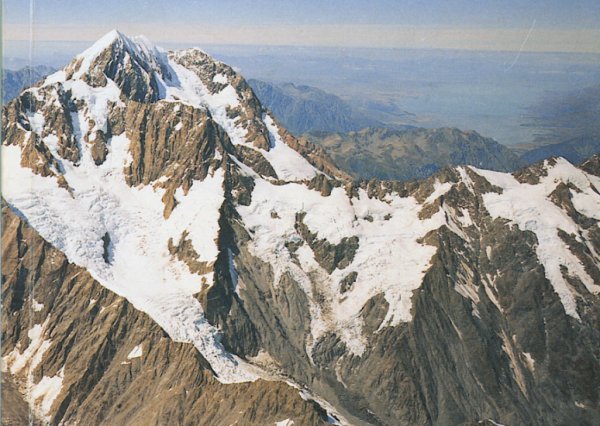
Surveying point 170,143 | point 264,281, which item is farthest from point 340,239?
point 170,143

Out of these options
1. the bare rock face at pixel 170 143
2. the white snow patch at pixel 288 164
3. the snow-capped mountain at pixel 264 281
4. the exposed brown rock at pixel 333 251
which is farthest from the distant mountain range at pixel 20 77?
the white snow patch at pixel 288 164

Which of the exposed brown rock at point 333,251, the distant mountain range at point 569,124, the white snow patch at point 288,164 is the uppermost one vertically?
the distant mountain range at point 569,124

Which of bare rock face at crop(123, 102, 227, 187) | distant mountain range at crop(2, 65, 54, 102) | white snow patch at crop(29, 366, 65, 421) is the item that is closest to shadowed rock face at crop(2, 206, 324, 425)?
white snow patch at crop(29, 366, 65, 421)

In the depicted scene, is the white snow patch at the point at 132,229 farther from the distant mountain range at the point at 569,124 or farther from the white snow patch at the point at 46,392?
the distant mountain range at the point at 569,124

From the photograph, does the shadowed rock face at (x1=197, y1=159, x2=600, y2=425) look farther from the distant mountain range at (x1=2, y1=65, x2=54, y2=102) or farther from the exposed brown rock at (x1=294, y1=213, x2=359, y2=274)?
the distant mountain range at (x1=2, y1=65, x2=54, y2=102)

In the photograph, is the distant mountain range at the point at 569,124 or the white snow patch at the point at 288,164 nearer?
the distant mountain range at the point at 569,124

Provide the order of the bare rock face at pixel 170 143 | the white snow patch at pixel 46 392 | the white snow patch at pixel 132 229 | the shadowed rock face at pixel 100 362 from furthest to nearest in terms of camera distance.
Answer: the bare rock face at pixel 170 143
the white snow patch at pixel 132 229
the white snow patch at pixel 46 392
the shadowed rock face at pixel 100 362

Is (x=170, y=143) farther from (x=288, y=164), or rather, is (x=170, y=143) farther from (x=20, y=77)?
(x=288, y=164)
